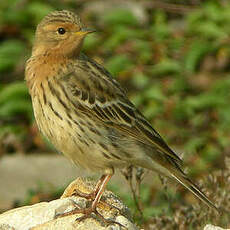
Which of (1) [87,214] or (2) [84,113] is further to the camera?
(2) [84,113]

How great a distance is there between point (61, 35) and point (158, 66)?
13.9 ft

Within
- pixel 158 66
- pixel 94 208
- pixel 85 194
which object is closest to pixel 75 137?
pixel 85 194

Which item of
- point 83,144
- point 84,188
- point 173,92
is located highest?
point 83,144

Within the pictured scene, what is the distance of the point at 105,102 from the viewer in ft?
23.7

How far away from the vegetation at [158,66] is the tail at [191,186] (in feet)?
6.66

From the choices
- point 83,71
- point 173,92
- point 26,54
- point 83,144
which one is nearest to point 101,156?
point 83,144

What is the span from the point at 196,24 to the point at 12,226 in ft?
20.9

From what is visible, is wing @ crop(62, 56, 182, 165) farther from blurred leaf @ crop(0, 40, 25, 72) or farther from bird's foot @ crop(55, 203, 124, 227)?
blurred leaf @ crop(0, 40, 25, 72)

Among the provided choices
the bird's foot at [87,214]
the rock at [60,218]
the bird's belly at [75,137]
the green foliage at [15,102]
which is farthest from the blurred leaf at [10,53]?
the bird's foot at [87,214]

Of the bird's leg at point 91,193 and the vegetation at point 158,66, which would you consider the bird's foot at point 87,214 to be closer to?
the bird's leg at point 91,193

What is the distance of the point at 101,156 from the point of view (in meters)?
6.97

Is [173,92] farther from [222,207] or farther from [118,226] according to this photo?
[118,226]

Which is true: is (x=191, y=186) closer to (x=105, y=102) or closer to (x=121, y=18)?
(x=105, y=102)

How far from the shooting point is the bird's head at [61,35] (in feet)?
24.0
